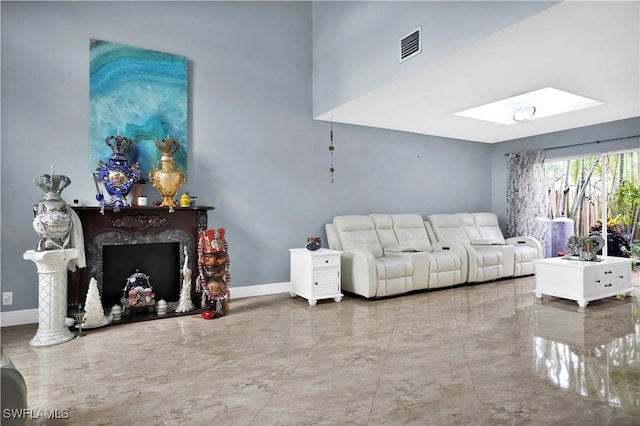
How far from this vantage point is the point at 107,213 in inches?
143

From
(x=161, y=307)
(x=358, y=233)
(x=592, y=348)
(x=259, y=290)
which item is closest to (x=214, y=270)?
(x=161, y=307)

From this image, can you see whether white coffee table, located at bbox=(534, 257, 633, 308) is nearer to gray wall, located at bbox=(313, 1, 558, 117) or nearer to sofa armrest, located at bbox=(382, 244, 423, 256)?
sofa armrest, located at bbox=(382, 244, 423, 256)

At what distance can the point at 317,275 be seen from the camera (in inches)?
171

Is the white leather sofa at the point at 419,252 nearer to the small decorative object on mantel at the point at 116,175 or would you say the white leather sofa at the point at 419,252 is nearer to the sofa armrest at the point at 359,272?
the sofa armrest at the point at 359,272

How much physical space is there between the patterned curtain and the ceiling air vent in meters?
3.98

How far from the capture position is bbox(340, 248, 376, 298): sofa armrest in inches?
173

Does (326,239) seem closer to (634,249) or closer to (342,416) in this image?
(342,416)

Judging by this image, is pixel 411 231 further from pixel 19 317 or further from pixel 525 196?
pixel 19 317

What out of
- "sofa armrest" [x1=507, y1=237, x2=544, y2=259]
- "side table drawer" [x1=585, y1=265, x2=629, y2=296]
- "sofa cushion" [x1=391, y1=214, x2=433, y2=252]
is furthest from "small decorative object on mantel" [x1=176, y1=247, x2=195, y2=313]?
"sofa armrest" [x1=507, y1=237, x2=544, y2=259]

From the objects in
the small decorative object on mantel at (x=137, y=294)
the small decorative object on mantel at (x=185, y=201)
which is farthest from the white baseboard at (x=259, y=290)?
the small decorative object on mantel at (x=185, y=201)

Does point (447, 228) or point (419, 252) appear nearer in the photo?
point (419, 252)

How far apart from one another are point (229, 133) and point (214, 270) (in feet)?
5.59

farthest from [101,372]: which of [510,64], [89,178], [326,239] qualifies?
[510,64]

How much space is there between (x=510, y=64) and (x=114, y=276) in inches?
166
